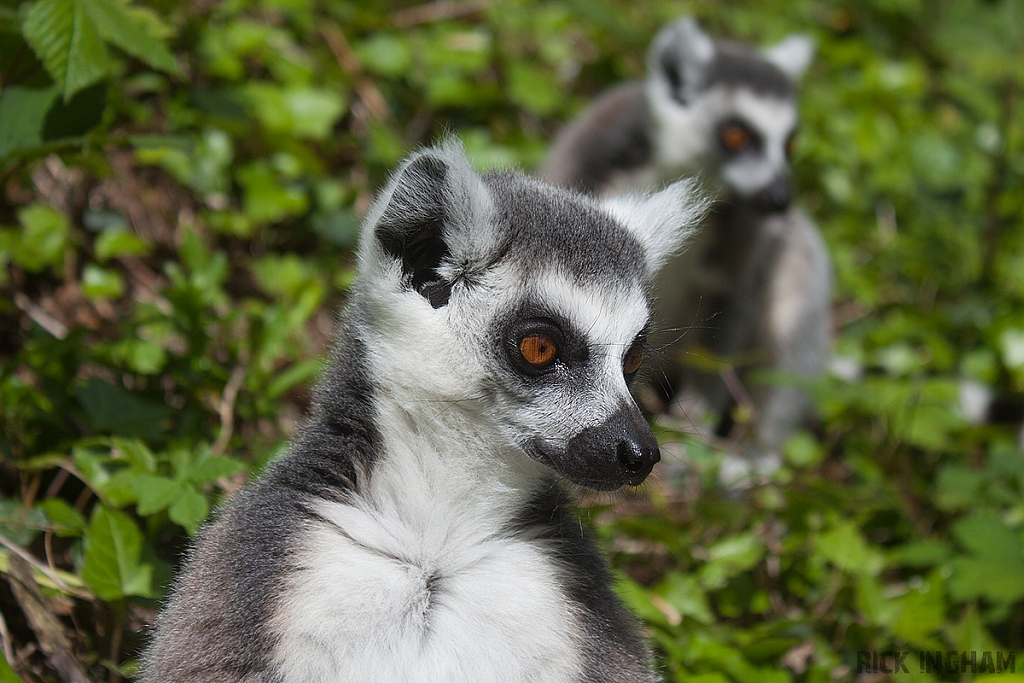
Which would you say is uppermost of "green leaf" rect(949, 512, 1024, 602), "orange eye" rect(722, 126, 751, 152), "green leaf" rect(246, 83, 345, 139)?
"green leaf" rect(246, 83, 345, 139)

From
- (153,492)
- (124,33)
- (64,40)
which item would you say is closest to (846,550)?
(153,492)

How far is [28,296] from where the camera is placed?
165 inches

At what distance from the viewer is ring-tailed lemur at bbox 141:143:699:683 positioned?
2.24m

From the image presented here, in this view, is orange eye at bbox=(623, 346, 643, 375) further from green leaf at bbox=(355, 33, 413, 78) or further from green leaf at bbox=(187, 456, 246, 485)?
green leaf at bbox=(355, 33, 413, 78)

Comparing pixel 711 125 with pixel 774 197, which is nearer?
pixel 774 197

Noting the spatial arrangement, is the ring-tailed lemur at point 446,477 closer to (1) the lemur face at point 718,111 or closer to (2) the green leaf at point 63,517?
(2) the green leaf at point 63,517

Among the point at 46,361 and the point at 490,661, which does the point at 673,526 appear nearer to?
the point at 490,661

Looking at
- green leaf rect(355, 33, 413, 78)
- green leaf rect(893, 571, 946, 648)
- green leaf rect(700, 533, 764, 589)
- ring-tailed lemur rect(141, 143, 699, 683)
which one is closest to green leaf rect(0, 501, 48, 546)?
ring-tailed lemur rect(141, 143, 699, 683)

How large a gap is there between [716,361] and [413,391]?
2.33 m

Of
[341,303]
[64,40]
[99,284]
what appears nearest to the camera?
[64,40]

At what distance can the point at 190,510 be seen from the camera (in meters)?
2.74

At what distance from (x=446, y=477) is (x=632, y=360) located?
657mm

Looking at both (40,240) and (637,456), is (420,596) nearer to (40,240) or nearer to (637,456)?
(637,456)


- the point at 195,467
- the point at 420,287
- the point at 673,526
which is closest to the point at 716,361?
the point at 673,526
